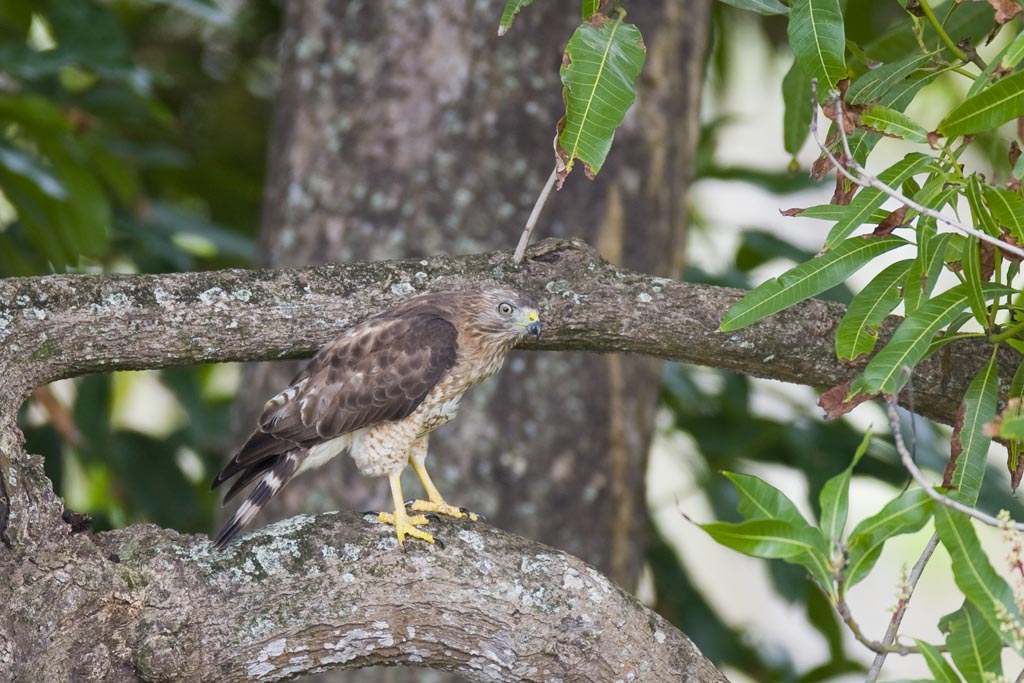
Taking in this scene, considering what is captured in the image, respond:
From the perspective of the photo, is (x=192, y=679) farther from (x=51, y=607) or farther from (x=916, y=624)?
(x=916, y=624)

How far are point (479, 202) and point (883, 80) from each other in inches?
101

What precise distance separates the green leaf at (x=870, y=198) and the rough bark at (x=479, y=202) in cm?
268

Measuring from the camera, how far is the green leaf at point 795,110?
157 inches

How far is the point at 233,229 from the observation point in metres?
7.70

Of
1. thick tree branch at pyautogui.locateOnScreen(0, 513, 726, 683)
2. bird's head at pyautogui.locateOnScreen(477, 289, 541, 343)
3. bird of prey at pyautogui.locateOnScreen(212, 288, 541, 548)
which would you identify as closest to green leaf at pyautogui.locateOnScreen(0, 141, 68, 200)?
bird of prey at pyautogui.locateOnScreen(212, 288, 541, 548)

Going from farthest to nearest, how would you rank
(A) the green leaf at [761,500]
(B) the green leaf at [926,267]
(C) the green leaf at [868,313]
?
(C) the green leaf at [868,313], (B) the green leaf at [926,267], (A) the green leaf at [761,500]

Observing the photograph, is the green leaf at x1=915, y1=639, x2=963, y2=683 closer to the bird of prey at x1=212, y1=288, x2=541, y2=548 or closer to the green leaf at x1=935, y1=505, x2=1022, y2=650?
the green leaf at x1=935, y1=505, x2=1022, y2=650

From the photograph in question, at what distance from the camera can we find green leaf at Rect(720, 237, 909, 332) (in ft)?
9.29

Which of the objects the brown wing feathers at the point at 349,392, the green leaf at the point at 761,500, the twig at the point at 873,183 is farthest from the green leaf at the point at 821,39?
the brown wing feathers at the point at 349,392

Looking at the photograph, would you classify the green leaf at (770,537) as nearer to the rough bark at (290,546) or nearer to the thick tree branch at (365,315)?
the rough bark at (290,546)

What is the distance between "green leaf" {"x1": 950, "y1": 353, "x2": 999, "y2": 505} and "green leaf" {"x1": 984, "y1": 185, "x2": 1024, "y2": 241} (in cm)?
42

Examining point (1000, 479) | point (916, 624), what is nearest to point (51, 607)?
point (1000, 479)

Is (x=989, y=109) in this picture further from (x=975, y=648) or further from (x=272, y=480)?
(x=272, y=480)

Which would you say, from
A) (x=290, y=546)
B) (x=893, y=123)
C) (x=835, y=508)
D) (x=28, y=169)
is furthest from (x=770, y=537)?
Answer: (x=28, y=169)
